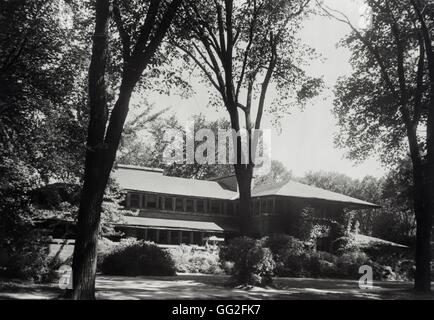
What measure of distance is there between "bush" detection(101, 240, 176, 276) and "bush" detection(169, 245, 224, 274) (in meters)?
2.81

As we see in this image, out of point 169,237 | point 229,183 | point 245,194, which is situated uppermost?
point 229,183

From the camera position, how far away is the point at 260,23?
23.7 meters

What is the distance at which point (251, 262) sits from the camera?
1978 centimetres

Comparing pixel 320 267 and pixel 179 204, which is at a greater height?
pixel 179 204

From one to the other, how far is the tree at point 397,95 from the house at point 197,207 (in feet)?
36.8

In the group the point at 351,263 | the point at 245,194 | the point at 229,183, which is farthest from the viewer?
the point at 229,183

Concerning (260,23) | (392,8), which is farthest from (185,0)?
(392,8)

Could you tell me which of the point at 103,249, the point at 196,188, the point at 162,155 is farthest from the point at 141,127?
the point at 162,155

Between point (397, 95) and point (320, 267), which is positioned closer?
point (397, 95)

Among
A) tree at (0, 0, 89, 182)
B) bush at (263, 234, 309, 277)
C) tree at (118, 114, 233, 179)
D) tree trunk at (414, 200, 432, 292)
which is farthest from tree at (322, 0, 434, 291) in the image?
tree at (118, 114, 233, 179)

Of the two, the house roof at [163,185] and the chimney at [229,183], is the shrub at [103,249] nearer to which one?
the house roof at [163,185]

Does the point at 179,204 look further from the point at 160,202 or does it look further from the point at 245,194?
the point at 245,194

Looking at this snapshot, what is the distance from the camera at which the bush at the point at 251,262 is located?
19750mm

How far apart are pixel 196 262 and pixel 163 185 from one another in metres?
13.3
